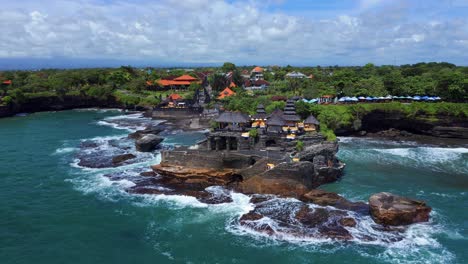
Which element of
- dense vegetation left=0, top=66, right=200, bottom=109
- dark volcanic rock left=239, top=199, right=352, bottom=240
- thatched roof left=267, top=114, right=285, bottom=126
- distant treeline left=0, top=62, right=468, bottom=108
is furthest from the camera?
dense vegetation left=0, top=66, right=200, bottom=109

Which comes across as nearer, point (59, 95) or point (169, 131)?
point (169, 131)

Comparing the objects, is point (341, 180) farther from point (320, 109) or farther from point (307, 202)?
point (320, 109)

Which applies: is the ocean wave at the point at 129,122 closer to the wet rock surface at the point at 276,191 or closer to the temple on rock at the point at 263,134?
the wet rock surface at the point at 276,191

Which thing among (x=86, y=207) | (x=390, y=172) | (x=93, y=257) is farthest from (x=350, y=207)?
(x=86, y=207)

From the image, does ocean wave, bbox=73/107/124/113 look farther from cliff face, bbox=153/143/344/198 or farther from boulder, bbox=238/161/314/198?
boulder, bbox=238/161/314/198

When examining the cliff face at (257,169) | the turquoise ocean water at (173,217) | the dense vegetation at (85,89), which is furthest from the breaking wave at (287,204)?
the dense vegetation at (85,89)

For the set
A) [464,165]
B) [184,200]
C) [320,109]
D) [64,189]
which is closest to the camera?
[184,200]

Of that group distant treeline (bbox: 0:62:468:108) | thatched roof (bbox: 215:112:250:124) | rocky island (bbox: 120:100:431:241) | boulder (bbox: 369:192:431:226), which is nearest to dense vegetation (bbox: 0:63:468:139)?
distant treeline (bbox: 0:62:468:108)
